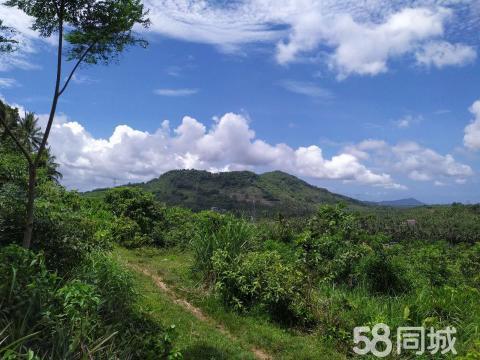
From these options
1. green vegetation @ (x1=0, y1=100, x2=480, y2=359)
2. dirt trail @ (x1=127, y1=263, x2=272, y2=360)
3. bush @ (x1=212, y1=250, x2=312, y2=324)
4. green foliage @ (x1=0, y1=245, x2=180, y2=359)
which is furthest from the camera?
bush @ (x1=212, y1=250, x2=312, y2=324)

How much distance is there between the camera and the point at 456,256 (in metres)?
13.1

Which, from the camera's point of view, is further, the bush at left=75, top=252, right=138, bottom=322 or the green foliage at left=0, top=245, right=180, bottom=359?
the bush at left=75, top=252, right=138, bottom=322

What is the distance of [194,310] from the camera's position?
8891 millimetres

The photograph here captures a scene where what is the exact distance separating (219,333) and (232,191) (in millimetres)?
148805

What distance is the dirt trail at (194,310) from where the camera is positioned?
696cm

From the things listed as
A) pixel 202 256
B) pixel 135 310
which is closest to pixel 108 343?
pixel 135 310

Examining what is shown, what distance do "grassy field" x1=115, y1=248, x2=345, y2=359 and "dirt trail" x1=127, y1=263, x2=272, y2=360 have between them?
0.05 meters

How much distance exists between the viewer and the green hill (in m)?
131

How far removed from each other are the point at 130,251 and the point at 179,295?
6.31 meters

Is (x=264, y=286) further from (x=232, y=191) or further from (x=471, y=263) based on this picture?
(x=232, y=191)

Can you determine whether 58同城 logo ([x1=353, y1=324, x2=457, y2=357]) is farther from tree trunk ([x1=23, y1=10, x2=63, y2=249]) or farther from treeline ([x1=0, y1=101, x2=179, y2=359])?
tree trunk ([x1=23, y1=10, x2=63, y2=249])

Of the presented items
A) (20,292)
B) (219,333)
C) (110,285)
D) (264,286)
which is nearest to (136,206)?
(264,286)

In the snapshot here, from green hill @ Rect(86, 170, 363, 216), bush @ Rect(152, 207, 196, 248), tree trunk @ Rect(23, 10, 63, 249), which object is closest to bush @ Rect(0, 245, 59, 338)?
tree trunk @ Rect(23, 10, 63, 249)

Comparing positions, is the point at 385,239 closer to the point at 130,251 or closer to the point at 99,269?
the point at 99,269
